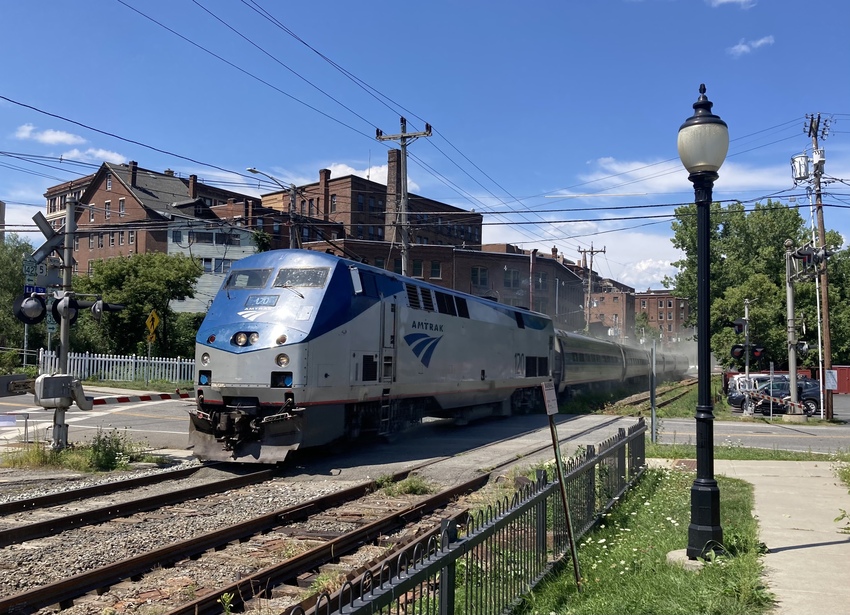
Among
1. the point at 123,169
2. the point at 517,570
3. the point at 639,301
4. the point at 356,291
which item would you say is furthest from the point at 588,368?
the point at 639,301

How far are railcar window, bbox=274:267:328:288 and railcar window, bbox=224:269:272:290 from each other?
306mm

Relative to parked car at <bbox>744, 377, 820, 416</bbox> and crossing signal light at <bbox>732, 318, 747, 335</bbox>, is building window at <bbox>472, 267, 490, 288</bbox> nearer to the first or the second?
parked car at <bbox>744, 377, 820, 416</bbox>

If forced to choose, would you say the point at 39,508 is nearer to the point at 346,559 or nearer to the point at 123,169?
the point at 346,559

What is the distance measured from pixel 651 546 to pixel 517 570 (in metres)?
2.51

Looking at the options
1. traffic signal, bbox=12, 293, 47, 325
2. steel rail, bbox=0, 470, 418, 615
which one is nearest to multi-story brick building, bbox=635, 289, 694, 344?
traffic signal, bbox=12, 293, 47, 325

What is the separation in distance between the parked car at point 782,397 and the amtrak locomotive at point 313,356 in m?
18.0

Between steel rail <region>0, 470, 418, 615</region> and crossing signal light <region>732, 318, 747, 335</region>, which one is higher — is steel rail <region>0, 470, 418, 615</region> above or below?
below

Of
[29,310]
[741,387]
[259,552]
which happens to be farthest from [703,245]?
[741,387]

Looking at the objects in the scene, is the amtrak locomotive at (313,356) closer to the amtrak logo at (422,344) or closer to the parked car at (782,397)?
the amtrak logo at (422,344)

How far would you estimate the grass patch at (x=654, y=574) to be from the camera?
548cm

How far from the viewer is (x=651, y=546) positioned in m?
7.51

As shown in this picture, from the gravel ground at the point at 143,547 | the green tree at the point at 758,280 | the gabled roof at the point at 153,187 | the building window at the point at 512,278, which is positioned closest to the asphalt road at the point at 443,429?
the gravel ground at the point at 143,547

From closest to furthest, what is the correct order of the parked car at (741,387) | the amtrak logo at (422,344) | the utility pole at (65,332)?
the utility pole at (65,332), the amtrak logo at (422,344), the parked car at (741,387)

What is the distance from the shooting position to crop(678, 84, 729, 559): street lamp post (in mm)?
7102
